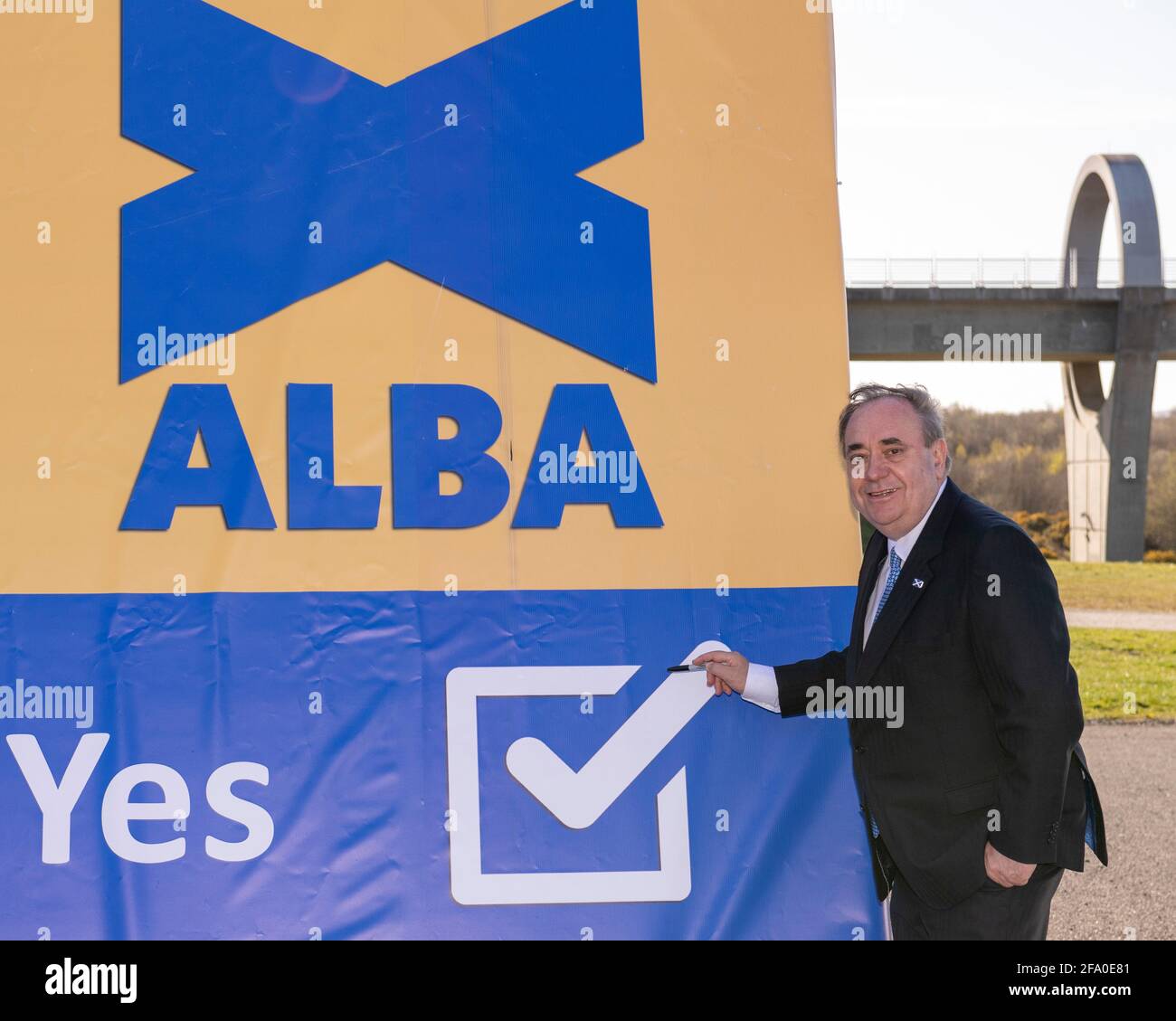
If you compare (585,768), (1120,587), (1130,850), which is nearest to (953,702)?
(585,768)

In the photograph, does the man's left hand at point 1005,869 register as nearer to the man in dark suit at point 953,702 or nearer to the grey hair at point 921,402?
the man in dark suit at point 953,702

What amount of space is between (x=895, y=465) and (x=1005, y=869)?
851 mm

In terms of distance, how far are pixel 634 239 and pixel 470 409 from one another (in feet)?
2.21

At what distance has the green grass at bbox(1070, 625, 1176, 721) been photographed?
8766 mm

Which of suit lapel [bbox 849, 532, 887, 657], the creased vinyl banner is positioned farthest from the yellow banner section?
suit lapel [bbox 849, 532, 887, 657]

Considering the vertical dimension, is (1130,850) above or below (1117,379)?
below

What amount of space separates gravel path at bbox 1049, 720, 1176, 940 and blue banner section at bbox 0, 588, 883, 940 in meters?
1.43

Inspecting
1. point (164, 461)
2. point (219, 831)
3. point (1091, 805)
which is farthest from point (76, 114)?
point (1091, 805)

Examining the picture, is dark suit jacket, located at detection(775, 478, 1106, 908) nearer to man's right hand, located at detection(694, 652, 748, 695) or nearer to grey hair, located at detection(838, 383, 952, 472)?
grey hair, located at detection(838, 383, 952, 472)

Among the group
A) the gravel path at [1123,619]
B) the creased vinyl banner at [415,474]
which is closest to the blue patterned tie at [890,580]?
the creased vinyl banner at [415,474]

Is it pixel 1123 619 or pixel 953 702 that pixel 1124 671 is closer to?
pixel 1123 619

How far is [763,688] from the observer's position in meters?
2.84

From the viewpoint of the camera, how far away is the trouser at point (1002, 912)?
7.09ft

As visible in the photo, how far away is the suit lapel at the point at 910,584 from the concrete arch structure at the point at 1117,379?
55.3 ft
